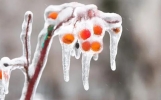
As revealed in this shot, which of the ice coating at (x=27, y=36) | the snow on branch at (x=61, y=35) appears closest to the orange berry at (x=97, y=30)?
the snow on branch at (x=61, y=35)

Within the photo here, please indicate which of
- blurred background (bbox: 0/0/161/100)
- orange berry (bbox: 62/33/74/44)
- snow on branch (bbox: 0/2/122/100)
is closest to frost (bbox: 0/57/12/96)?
snow on branch (bbox: 0/2/122/100)

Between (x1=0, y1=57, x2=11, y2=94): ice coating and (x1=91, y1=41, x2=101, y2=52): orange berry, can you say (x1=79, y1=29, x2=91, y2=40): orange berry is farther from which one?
(x1=0, y1=57, x2=11, y2=94): ice coating

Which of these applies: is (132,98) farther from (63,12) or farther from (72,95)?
(63,12)

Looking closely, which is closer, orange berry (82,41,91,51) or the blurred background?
orange berry (82,41,91,51)

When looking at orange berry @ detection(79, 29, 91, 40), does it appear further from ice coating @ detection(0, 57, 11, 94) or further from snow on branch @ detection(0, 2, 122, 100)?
ice coating @ detection(0, 57, 11, 94)

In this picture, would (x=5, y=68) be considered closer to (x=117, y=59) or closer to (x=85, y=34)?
(x=85, y=34)

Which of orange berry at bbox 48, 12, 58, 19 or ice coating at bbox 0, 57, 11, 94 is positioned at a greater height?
orange berry at bbox 48, 12, 58, 19

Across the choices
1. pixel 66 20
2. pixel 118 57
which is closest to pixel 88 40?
pixel 66 20

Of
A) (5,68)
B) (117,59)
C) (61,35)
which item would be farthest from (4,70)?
(117,59)
